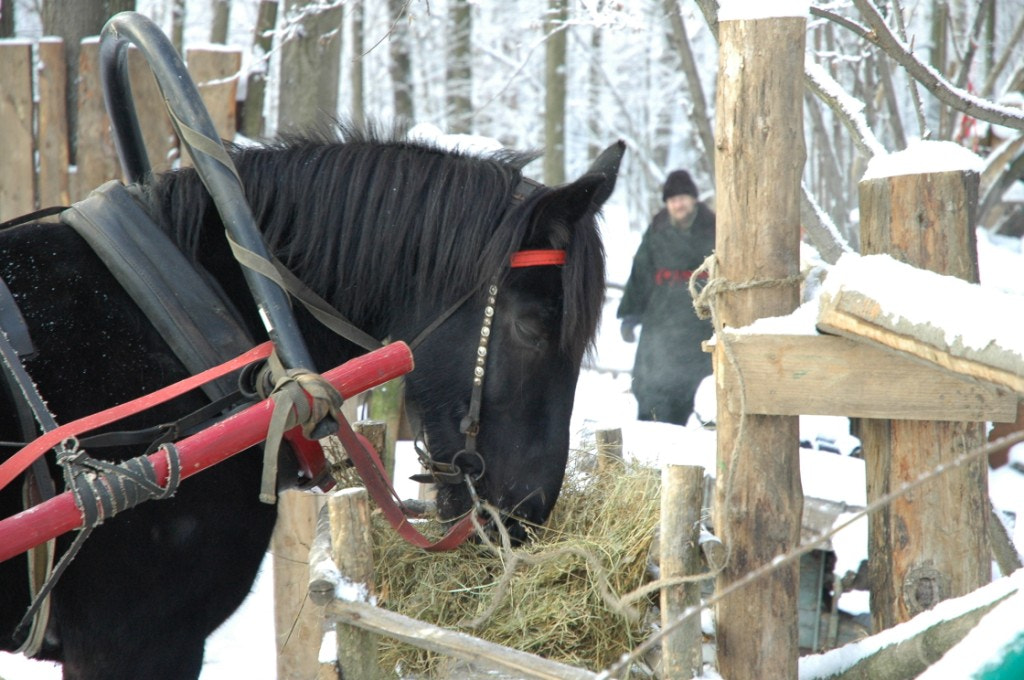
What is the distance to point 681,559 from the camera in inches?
73.9

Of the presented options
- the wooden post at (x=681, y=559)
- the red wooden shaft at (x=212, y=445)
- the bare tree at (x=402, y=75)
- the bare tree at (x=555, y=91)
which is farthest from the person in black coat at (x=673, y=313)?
the bare tree at (x=555, y=91)

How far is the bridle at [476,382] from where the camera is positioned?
6.83ft

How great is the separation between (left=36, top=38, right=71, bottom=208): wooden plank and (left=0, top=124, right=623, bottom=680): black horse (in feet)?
8.97

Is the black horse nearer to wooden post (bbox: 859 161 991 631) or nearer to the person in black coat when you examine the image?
wooden post (bbox: 859 161 991 631)

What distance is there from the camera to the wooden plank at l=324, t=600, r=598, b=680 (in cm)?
171

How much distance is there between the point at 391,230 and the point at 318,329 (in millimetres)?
304

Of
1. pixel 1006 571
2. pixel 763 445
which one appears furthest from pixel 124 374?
pixel 1006 571

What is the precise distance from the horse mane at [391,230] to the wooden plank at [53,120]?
108 inches

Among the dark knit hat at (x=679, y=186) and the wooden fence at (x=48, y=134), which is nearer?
the wooden fence at (x=48, y=134)

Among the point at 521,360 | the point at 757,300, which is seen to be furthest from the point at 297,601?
the point at 757,300

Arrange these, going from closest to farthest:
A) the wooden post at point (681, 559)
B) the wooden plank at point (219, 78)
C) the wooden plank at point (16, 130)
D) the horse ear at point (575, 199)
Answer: the wooden post at point (681, 559) < the horse ear at point (575, 199) < the wooden plank at point (219, 78) < the wooden plank at point (16, 130)

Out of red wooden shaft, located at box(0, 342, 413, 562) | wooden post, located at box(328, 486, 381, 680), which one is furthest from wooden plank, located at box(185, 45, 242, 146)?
wooden post, located at box(328, 486, 381, 680)

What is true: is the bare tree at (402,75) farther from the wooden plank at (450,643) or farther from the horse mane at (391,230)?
the wooden plank at (450,643)

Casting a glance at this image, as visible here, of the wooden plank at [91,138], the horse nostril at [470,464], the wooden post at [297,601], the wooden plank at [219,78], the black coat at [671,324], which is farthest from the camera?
the black coat at [671,324]
